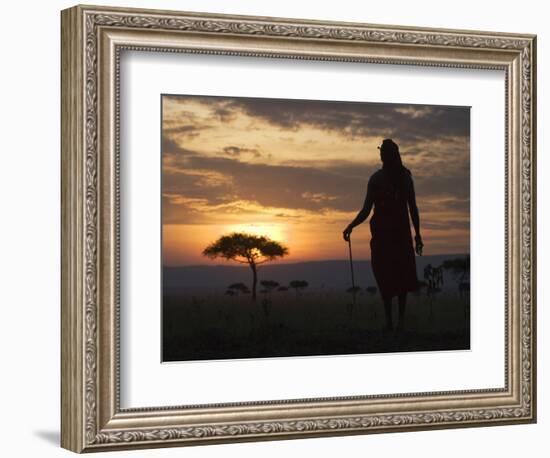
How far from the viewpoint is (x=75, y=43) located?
201 inches

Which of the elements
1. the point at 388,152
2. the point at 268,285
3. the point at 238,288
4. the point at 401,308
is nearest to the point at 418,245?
the point at 401,308

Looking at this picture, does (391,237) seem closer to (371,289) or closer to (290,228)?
(371,289)

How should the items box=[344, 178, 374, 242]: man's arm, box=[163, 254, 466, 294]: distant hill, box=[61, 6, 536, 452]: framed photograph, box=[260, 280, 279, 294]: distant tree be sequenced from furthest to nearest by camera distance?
box=[344, 178, 374, 242]: man's arm
box=[260, 280, 279, 294]: distant tree
box=[163, 254, 466, 294]: distant hill
box=[61, 6, 536, 452]: framed photograph

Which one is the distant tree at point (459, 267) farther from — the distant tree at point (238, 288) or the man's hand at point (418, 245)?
the distant tree at point (238, 288)

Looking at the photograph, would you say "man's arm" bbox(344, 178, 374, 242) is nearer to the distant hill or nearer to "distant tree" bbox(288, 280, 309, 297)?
the distant hill

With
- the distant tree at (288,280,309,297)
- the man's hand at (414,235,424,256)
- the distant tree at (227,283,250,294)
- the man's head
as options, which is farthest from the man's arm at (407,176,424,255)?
the distant tree at (227,283,250,294)

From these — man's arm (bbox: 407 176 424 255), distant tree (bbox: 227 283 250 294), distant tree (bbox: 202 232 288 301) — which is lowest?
distant tree (bbox: 227 283 250 294)

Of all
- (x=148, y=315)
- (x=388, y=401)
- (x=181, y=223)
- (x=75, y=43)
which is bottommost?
(x=388, y=401)

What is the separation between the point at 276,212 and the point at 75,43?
103 centimetres

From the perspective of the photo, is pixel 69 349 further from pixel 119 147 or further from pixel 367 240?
pixel 367 240

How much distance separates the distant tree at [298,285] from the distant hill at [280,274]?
0.01 meters

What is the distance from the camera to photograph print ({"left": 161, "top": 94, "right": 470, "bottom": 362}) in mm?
5309

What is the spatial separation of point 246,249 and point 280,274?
0.57ft

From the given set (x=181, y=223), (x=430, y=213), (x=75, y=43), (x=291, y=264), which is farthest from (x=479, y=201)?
(x=75, y=43)
